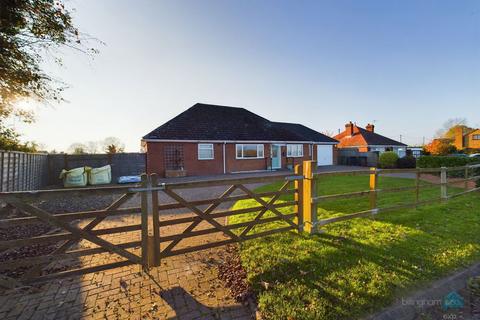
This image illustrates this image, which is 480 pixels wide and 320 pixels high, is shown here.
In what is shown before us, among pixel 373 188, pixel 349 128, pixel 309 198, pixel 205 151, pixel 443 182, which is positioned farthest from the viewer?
pixel 349 128

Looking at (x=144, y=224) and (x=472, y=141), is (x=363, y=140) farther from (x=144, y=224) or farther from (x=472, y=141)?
(x=472, y=141)

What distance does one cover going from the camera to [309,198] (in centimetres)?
480

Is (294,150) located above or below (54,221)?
above

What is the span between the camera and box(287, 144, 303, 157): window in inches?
907

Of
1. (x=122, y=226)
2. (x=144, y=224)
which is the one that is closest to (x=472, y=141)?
(x=144, y=224)

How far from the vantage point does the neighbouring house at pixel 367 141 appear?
3088cm

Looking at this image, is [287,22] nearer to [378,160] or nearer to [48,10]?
[48,10]

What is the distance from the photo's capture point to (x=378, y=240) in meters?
4.43

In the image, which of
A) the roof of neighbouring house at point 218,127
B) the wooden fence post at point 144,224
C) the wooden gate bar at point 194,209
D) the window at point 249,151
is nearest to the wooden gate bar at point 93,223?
the wooden fence post at point 144,224

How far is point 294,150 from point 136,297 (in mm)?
21855

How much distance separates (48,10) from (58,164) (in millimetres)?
11287

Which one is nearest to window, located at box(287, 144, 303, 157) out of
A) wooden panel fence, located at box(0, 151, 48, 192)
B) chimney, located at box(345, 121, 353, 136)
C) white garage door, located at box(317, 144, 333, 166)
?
white garage door, located at box(317, 144, 333, 166)

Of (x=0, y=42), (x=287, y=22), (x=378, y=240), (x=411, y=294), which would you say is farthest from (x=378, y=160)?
(x=0, y=42)

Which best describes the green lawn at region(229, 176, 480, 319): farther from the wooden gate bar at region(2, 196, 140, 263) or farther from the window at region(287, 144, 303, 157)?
the window at region(287, 144, 303, 157)
